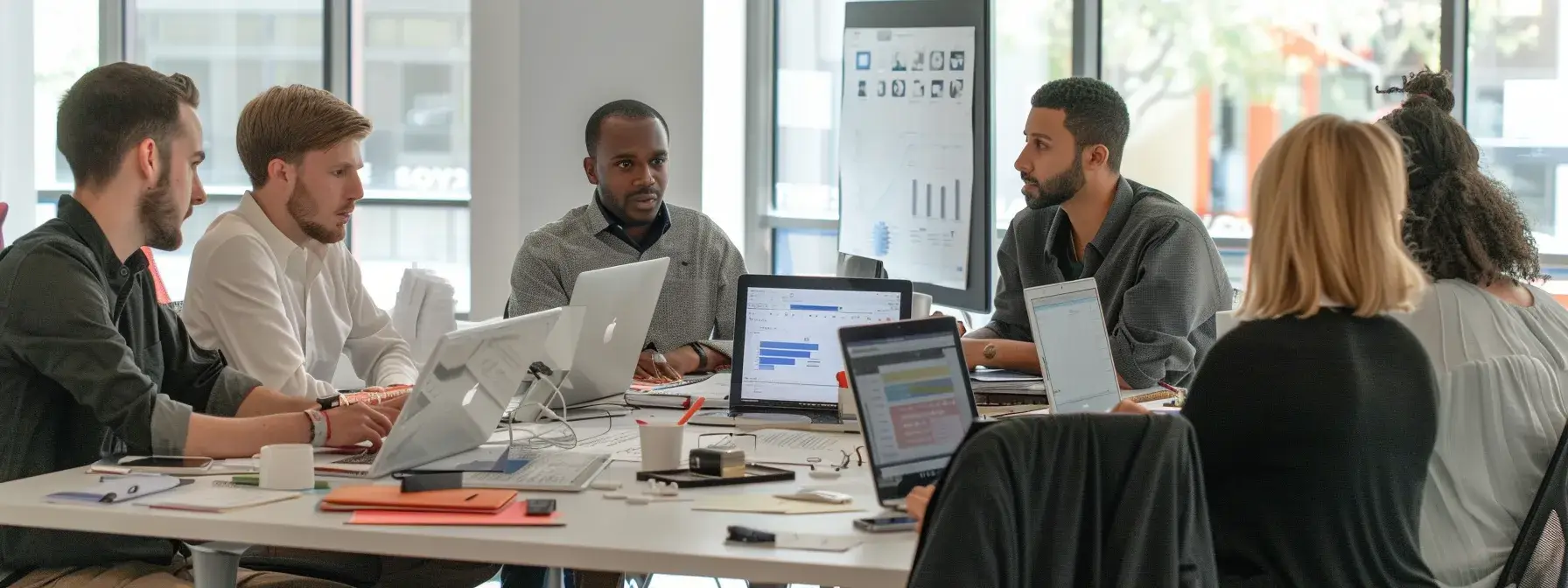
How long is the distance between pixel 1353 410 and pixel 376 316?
241cm

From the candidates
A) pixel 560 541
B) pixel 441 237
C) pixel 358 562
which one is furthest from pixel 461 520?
pixel 441 237

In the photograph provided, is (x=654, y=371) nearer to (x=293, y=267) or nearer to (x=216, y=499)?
(x=293, y=267)

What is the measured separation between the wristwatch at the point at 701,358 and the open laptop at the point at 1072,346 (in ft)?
3.77

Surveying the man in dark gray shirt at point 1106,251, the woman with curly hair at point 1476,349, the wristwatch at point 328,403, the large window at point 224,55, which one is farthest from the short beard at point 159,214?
the large window at point 224,55

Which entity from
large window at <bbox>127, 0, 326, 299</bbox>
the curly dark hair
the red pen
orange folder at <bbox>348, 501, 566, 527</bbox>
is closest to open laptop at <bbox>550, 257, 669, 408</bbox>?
the red pen

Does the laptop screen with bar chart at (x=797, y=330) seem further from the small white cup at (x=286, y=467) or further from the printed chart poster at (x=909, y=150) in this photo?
the printed chart poster at (x=909, y=150)

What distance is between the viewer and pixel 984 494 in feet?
5.14

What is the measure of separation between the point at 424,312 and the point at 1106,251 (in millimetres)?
2516

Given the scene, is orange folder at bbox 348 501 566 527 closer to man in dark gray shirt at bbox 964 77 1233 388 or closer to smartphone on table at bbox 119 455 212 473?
smartphone on table at bbox 119 455 212 473

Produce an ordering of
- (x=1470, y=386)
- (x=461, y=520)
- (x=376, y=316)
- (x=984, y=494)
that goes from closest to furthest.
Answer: (x=984, y=494) < (x=461, y=520) < (x=1470, y=386) < (x=376, y=316)

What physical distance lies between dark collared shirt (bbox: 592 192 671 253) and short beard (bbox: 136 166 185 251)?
1443 millimetres

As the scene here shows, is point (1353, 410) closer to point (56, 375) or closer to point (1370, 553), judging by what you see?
point (1370, 553)

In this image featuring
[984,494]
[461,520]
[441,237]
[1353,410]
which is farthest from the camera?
[441,237]

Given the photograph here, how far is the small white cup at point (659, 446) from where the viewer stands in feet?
7.69
